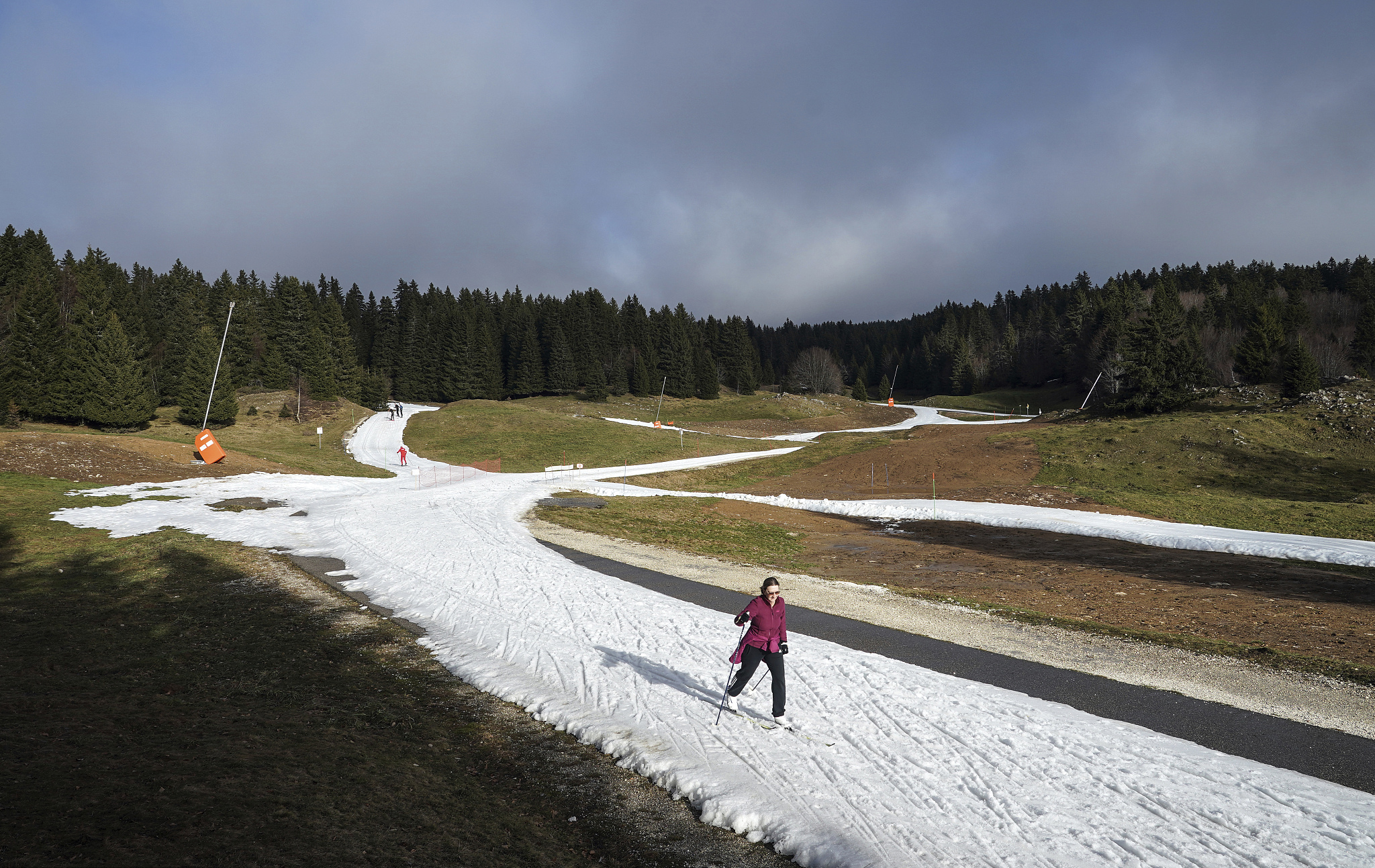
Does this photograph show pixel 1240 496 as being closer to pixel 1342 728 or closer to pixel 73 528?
pixel 1342 728

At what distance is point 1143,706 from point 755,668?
525 cm

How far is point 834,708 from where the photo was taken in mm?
9000

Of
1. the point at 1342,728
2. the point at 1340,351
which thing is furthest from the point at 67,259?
the point at 1340,351

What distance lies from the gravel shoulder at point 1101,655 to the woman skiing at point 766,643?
5.18m

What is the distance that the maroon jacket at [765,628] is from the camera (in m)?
8.54

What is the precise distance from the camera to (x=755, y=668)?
8.59m

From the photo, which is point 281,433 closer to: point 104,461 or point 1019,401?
point 104,461

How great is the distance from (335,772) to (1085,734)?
8180 mm

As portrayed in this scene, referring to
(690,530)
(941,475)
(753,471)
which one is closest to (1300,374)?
(941,475)

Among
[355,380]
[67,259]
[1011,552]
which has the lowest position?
[1011,552]

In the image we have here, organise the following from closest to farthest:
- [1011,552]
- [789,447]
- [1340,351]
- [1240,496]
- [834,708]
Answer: [834,708] → [1011,552] → [1240,496] → [789,447] → [1340,351]

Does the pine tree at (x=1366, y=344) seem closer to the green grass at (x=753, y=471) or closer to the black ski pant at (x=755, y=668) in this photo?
the green grass at (x=753, y=471)

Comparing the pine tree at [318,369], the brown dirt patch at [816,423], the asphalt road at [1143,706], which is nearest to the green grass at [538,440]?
the brown dirt patch at [816,423]

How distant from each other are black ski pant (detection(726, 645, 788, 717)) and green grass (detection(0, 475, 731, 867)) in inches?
76.8
